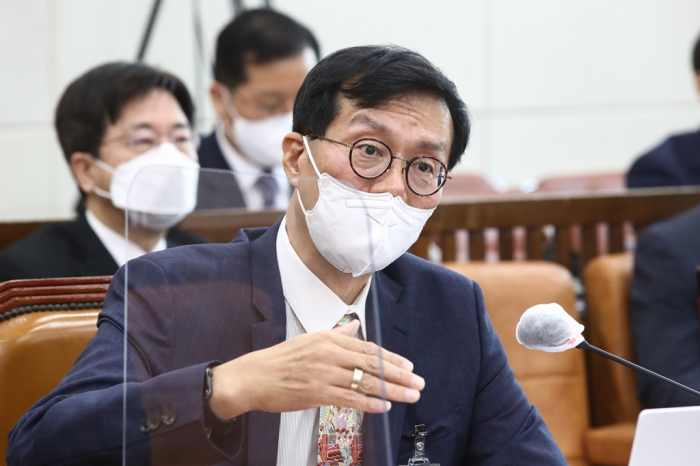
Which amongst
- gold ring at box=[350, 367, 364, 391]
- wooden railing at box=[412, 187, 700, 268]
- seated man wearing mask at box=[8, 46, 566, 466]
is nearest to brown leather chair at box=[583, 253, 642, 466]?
wooden railing at box=[412, 187, 700, 268]

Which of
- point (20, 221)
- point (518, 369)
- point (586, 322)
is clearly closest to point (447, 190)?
point (586, 322)

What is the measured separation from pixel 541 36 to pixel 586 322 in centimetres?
294

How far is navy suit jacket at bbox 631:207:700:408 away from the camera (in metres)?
1.89

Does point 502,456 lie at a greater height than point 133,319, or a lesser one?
lesser

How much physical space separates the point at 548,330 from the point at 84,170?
4.76ft

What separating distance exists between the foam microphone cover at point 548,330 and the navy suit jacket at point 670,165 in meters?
1.99

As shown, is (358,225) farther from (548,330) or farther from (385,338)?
(548,330)

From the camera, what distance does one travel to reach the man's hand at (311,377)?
760 mm

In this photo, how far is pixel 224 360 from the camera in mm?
815

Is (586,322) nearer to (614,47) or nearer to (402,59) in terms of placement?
(402,59)

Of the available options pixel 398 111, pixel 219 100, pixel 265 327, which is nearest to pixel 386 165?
pixel 398 111

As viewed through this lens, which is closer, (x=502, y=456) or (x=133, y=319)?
(x=133, y=319)

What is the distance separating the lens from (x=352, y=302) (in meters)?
0.99

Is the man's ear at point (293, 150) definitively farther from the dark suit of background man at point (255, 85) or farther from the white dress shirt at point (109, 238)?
the dark suit of background man at point (255, 85)
